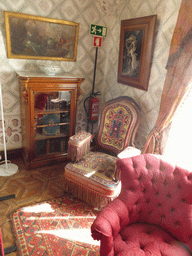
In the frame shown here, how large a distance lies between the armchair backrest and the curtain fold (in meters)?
0.35

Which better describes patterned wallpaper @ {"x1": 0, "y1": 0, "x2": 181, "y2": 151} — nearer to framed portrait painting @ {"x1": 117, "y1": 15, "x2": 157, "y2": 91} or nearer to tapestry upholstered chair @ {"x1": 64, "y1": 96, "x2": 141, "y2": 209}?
framed portrait painting @ {"x1": 117, "y1": 15, "x2": 157, "y2": 91}

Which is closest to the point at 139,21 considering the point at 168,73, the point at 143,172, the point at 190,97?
the point at 168,73

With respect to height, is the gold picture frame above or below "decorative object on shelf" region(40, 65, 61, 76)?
above

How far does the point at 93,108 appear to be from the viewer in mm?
3566

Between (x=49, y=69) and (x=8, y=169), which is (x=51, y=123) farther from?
(x=8, y=169)

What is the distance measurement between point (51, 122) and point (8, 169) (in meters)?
0.99

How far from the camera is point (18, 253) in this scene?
1.94 meters

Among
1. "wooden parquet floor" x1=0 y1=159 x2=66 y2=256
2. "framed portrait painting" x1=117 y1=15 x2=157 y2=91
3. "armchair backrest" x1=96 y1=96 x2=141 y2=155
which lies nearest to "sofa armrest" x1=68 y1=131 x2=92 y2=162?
"armchair backrest" x1=96 y1=96 x2=141 y2=155

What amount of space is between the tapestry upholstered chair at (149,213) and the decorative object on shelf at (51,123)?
1.69 metres

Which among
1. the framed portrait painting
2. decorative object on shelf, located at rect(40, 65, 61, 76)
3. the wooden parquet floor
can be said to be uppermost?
the framed portrait painting

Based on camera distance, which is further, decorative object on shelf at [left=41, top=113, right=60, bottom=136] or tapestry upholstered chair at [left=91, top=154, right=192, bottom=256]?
decorative object on shelf at [left=41, top=113, right=60, bottom=136]

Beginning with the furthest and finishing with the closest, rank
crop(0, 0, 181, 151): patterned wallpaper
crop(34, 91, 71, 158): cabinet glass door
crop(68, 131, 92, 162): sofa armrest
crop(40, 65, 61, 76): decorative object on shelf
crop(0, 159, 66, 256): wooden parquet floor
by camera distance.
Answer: crop(34, 91, 71, 158): cabinet glass door < crop(40, 65, 61, 76): decorative object on shelf < crop(68, 131, 92, 162): sofa armrest < crop(0, 0, 181, 151): patterned wallpaper < crop(0, 159, 66, 256): wooden parquet floor

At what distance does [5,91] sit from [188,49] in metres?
2.49

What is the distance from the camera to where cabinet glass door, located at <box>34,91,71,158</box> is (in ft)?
9.74
